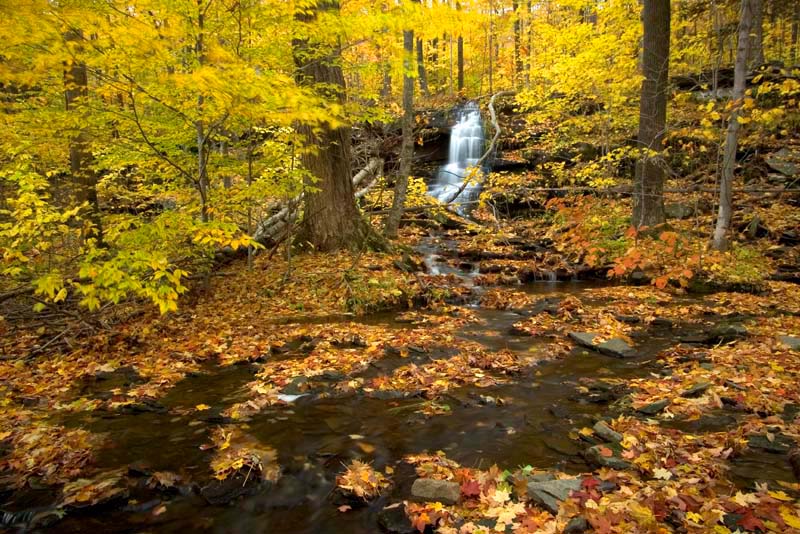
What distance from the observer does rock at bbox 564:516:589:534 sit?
2799mm

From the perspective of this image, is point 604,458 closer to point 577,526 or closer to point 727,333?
point 577,526

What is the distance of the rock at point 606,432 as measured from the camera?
3973mm

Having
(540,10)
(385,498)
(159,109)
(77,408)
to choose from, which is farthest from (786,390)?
(540,10)

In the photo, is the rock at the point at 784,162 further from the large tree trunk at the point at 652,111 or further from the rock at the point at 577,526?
the rock at the point at 577,526

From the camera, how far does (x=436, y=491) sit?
3.39 meters

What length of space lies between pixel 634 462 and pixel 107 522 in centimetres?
392

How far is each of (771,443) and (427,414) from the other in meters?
2.95

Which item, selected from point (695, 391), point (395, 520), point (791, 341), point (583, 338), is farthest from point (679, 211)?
point (395, 520)

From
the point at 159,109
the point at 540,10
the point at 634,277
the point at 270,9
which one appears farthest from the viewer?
the point at 540,10

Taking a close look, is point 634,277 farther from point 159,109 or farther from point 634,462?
point 159,109

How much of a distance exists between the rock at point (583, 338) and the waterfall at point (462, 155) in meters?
11.9

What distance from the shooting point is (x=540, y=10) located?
3556 cm

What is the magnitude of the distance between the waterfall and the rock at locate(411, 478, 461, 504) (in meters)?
15.6

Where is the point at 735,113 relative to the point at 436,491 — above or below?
above
